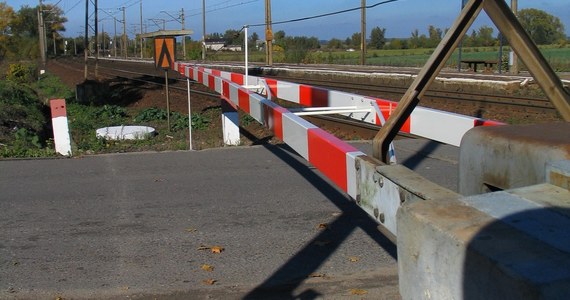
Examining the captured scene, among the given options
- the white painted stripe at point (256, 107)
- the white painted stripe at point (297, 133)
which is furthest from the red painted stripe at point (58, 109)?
the white painted stripe at point (297, 133)

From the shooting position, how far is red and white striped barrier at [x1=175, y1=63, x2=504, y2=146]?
3.29 meters

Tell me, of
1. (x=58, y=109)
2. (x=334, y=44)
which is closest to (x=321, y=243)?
(x=58, y=109)

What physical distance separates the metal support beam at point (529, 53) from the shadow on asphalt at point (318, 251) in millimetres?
2042

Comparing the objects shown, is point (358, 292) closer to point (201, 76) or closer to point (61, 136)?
point (61, 136)

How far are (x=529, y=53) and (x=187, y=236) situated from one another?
325cm

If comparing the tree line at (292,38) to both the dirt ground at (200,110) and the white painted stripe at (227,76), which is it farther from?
the white painted stripe at (227,76)

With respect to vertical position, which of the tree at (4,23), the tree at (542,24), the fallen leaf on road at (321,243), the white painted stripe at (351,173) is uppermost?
the tree at (4,23)

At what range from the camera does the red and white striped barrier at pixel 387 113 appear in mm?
3285

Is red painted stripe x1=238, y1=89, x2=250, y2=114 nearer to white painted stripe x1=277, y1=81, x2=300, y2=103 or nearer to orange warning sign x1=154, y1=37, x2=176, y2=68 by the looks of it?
white painted stripe x1=277, y1=81, x2=300, y2=103

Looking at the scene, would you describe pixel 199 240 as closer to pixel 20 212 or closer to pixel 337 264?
pixel 337 264

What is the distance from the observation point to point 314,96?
526 centimetres

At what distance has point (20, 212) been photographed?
5.41 metres

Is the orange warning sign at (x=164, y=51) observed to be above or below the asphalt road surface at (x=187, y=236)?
above

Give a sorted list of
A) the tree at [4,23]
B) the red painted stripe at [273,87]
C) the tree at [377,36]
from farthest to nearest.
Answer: the tree at [4,23]
the tree at [377,36]
the red painted stripe at [273,87]
